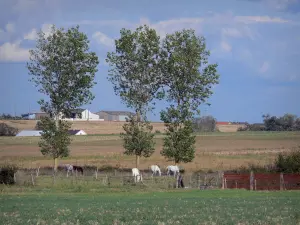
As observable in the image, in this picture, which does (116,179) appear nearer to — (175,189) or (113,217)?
(175,189)

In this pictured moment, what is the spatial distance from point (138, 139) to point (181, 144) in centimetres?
545

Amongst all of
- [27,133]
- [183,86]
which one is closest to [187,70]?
[183,86]

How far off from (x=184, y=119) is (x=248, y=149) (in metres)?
39.7

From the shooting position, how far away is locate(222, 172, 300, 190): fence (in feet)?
174

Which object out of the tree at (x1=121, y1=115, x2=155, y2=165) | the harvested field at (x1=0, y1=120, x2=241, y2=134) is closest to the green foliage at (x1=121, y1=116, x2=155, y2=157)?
the tree at (x1=121, y1=115, x2=155, y2=165)

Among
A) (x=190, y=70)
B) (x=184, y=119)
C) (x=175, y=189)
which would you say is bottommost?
(x=175, y=189)

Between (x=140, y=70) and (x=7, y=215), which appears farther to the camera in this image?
(x=140, y=70)

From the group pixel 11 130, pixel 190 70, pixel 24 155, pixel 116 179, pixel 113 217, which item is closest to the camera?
pixel 113 217

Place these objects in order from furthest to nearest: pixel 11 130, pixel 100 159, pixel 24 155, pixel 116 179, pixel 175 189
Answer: pixel 11 130, pixel 24 155, pixel 100 159, pixel 116 179, pixel 175 189

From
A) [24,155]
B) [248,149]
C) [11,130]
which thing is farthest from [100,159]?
[11,130]

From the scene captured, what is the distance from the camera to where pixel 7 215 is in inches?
945

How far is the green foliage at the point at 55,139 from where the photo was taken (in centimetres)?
6962

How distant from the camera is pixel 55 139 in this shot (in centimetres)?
6969

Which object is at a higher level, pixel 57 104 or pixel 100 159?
pixel 57 104
